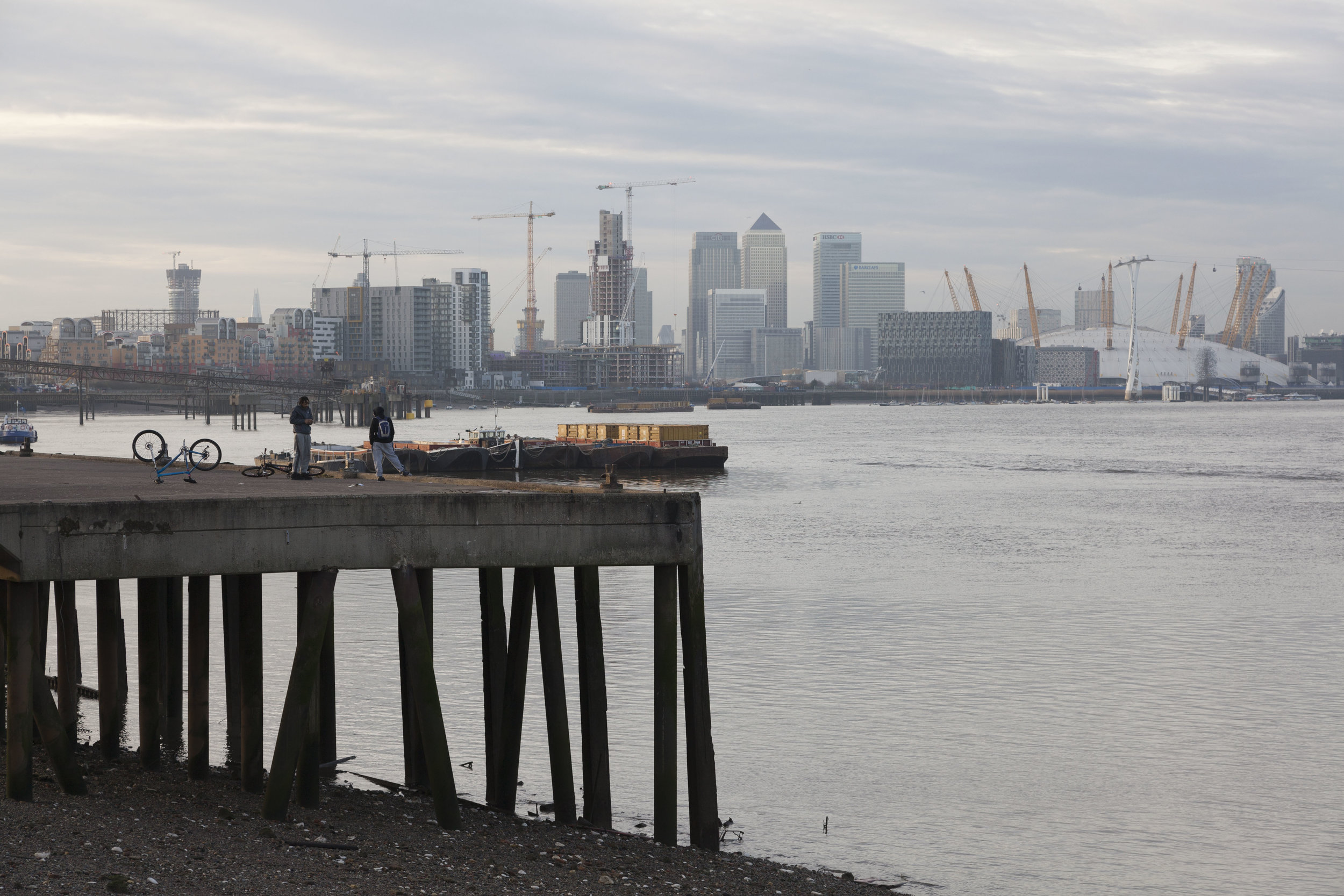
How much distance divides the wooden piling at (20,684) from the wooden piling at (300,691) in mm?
2788

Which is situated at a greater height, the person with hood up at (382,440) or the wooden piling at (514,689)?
the person with hood up at (382,440)

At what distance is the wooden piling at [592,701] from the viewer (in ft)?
58.7

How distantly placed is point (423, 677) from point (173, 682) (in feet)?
24.4

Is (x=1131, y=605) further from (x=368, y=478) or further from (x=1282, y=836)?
(x=368, y=478)

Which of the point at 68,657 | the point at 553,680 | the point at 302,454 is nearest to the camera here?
the point at 553,680

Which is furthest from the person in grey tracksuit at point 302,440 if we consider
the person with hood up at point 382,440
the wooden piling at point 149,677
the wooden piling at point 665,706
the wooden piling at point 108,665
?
the wooden piling at point 665,706

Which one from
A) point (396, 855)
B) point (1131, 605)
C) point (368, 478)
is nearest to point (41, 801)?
point (396, 855)

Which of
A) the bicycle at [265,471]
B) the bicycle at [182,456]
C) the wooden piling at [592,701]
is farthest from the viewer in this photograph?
the bicycle at [265,471]

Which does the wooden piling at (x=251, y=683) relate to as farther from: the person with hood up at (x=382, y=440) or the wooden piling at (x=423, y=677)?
the person with hood up at (x=382, y=440)

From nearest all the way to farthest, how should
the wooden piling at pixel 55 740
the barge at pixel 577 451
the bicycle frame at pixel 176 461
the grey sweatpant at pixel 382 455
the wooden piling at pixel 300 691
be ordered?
the wooden piling at pixel 55 740 < the wooden piling at pixel 300 691 < the bicycle frame at pixel 176 461 < the grey sweatpant at pixel 382 455 < the barge at pixel 577 451

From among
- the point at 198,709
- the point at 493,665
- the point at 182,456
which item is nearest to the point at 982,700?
the point at 493,665

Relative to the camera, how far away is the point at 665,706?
57.5ft

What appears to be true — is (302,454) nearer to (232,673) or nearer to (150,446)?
(150,446)

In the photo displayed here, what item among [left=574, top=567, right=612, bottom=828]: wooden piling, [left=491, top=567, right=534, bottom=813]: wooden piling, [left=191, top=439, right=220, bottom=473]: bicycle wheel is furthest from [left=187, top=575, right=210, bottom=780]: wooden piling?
[left=574, top=567, right=612, bottom=828]: wooden piling
